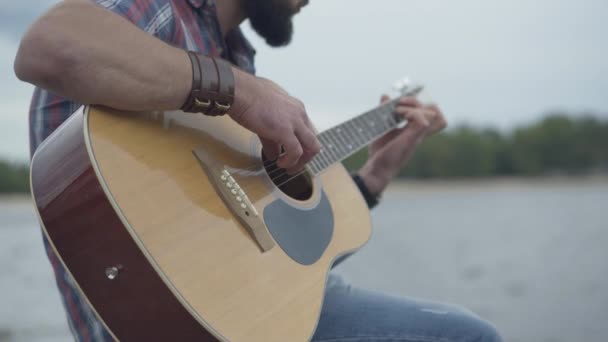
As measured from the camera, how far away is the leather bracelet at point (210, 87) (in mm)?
1288

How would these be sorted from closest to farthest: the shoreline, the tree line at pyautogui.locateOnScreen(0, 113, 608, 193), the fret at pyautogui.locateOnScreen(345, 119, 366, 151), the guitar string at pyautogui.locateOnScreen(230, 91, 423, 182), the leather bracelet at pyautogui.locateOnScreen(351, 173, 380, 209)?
the guitar string at pyautogui.locateOnScreen(230, 91, 423, 182) < the fret at pyautogui.locateOnScreen(345, 119, 366, 151) < the leather bracelet at pyautogui.locateOnScreen(351, 173, 380, 209) < the shoreline < the tree line at pyautogui.locateOnScreen(0, 113, 608, 193)

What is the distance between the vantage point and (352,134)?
2203 millimetres

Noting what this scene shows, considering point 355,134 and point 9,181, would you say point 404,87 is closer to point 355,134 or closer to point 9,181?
point 355,134

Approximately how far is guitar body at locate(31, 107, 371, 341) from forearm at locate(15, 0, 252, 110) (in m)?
0.07

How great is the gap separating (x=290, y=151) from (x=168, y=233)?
397 mm

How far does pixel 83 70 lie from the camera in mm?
1136

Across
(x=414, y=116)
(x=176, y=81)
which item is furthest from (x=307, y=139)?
(x=414, y=116)

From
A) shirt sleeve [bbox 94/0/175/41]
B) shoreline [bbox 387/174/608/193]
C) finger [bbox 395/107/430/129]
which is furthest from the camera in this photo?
shoreline [bbox 387/174/608/193]

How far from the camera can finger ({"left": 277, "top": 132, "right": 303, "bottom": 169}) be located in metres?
1.45

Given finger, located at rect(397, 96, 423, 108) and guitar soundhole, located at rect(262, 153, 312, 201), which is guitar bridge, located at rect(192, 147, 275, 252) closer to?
guitar soundhole, located at rect(262, 153, 312, 201)

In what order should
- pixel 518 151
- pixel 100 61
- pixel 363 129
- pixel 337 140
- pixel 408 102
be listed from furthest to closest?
pixel 518 151 → pixel 408 102 → pixel 363 129 → pixel 337 140 → pixel 100 61

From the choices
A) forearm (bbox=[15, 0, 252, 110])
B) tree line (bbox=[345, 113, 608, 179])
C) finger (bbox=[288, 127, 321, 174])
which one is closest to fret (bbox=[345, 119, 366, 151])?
finger (bbox=[288, 127, 321, 174])

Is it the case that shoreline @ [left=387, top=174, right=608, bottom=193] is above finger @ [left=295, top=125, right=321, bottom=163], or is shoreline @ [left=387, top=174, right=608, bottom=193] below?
below

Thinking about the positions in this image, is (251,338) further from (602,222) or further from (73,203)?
(602,222)
